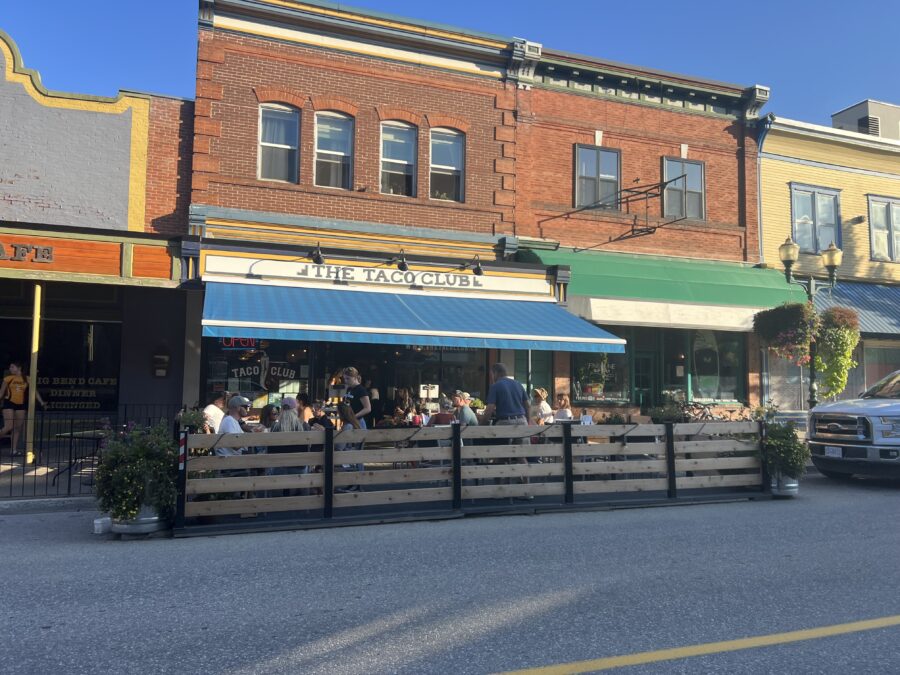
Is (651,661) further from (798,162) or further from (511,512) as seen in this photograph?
(798,162)

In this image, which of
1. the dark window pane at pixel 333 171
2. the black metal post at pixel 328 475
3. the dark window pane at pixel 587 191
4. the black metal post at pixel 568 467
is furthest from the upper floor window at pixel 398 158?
the black metal post at pixel 328 475

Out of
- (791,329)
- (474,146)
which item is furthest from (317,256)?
(791,329)

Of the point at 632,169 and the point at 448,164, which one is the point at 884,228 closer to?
the point at 632,169

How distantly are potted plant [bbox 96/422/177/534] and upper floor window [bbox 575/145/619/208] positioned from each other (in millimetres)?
11460

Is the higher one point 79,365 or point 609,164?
point 609,164

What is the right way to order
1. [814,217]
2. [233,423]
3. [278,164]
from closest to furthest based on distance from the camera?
[233,423] → [278,164] → [814,217]

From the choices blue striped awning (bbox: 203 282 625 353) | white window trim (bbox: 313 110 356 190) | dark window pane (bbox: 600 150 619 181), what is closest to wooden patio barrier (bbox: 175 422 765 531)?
blue striped awning (bbox: 203 282 625 353)

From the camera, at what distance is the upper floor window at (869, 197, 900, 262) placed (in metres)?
19.2

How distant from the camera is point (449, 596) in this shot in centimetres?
512

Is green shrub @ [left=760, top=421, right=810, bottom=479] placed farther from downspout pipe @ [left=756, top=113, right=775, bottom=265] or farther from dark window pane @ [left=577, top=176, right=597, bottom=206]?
downspout pipe @ [left=756, top=113, right=775, bottom=265]

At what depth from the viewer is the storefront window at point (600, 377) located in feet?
51.9

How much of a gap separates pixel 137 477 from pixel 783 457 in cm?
778

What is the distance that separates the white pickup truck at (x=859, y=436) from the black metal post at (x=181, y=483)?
914cm

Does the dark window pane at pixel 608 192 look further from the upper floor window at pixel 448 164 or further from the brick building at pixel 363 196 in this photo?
the upper floor window at pixel 448 164
